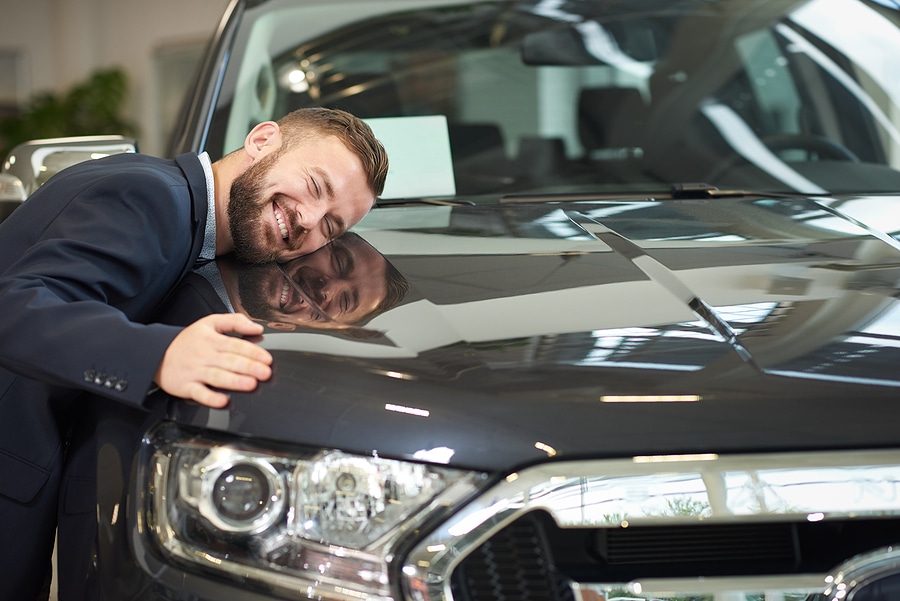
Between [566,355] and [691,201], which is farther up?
[691,201]

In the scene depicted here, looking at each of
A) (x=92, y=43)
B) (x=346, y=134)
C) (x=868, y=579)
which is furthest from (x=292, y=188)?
(x=92, y=43)

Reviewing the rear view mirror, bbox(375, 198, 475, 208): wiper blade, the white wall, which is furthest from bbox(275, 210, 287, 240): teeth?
the white wall

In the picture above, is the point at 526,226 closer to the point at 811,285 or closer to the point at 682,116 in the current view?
the point at 811,285

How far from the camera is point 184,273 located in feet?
5.40

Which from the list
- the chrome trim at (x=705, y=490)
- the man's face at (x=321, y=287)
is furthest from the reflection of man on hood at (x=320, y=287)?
the chrome trim at (x=705, y=490)

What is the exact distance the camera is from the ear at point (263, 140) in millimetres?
1886

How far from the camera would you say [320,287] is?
145 cm

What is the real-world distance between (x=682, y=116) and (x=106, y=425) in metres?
1.80

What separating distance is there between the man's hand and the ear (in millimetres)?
683

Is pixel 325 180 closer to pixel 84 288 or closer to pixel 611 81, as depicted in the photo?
pixel 84 288

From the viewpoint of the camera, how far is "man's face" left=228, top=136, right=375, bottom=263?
1.72 metres

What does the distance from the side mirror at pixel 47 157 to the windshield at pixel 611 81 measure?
0.34 m

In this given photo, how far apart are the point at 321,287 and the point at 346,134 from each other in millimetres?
513

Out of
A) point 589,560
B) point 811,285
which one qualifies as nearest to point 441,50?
point 811,285
